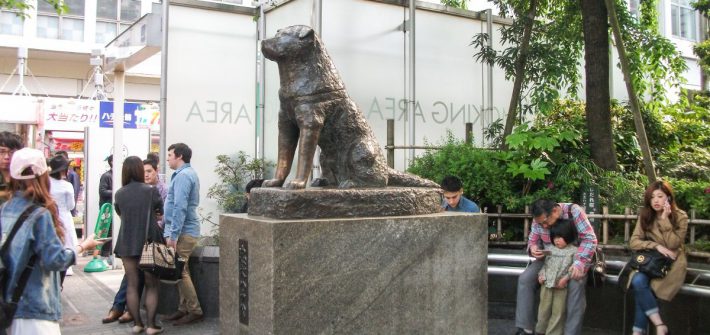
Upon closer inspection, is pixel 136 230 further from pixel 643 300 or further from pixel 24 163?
pixel 643 300

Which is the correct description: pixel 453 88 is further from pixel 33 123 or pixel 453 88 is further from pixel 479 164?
pixel 33 123

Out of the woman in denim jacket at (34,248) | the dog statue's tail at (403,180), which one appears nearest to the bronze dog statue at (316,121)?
the dog statue's tail at (403,180)

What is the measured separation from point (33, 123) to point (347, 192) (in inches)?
465

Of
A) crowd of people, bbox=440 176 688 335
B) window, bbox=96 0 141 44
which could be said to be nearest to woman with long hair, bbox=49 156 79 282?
crowd of people, bbox=440 176 688 335

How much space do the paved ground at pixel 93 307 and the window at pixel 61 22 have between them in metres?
12.7

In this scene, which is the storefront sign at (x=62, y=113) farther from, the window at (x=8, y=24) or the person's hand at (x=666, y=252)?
the person's hand at (x=666, y=252)

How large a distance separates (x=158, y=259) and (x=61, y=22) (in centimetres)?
1726

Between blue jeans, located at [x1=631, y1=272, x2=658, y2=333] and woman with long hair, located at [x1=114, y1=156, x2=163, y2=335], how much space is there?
172 inches

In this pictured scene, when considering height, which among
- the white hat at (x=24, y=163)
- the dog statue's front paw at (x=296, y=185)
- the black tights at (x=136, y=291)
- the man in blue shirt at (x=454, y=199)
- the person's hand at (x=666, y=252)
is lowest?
the black tights at (x=136, y=291)

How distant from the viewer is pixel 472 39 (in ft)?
33.8

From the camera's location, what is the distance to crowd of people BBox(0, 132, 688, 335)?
133 inches

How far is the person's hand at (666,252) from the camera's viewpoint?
17.4 ft

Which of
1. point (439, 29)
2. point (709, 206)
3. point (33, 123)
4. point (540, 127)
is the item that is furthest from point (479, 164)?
point (33, 123)

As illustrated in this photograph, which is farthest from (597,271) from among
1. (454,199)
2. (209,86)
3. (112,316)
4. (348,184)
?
(209,86)
